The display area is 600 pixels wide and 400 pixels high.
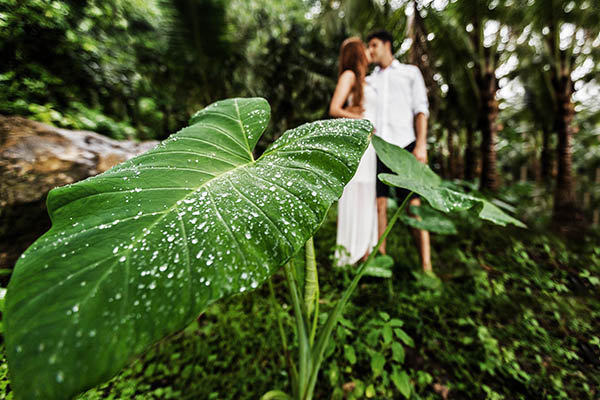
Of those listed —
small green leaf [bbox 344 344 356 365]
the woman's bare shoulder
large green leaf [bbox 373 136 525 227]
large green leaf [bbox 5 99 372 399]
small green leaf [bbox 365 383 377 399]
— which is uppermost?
the woman's bare shoulder

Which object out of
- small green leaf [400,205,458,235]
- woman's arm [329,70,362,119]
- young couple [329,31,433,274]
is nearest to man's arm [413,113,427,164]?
young couple [329,31,433,274]

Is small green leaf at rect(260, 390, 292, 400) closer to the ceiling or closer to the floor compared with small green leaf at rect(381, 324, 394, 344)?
closer to the floor

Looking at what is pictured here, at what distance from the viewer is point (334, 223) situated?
9.39 ft

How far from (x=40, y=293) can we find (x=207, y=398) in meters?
0.91

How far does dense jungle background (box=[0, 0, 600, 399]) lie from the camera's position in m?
1.03

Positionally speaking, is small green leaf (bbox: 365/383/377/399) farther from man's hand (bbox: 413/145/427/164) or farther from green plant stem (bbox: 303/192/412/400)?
man's hand (bbox: 413/145/427/164)

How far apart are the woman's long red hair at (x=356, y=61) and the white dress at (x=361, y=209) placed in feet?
0.62

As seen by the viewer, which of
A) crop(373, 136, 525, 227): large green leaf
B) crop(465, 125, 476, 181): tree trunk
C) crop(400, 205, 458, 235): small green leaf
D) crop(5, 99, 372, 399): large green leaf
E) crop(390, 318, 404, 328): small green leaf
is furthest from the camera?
crop(465, 125, 476, 181): tree trunk

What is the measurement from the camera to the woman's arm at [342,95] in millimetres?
1521

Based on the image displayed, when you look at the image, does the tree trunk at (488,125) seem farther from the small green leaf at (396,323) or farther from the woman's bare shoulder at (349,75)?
the small green leaf at (396,323)

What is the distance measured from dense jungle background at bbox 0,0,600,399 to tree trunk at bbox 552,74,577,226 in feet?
0.07

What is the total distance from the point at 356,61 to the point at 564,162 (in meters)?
4.13

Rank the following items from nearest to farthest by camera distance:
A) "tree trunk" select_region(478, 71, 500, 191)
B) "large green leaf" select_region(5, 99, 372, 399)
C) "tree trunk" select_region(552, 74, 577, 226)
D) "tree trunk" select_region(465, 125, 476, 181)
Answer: "large green leaf" select_region(5, 99, 372, 399) → "tree trunk" select_region(552, 74, 577, 226) → "tree trunk" select_region(478, 71, 500, 191) → "tree trunk" select_region(465, 125, 476, 181)

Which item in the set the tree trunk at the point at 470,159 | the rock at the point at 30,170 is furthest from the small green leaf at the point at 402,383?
the tree trunk at the point at 470,159
